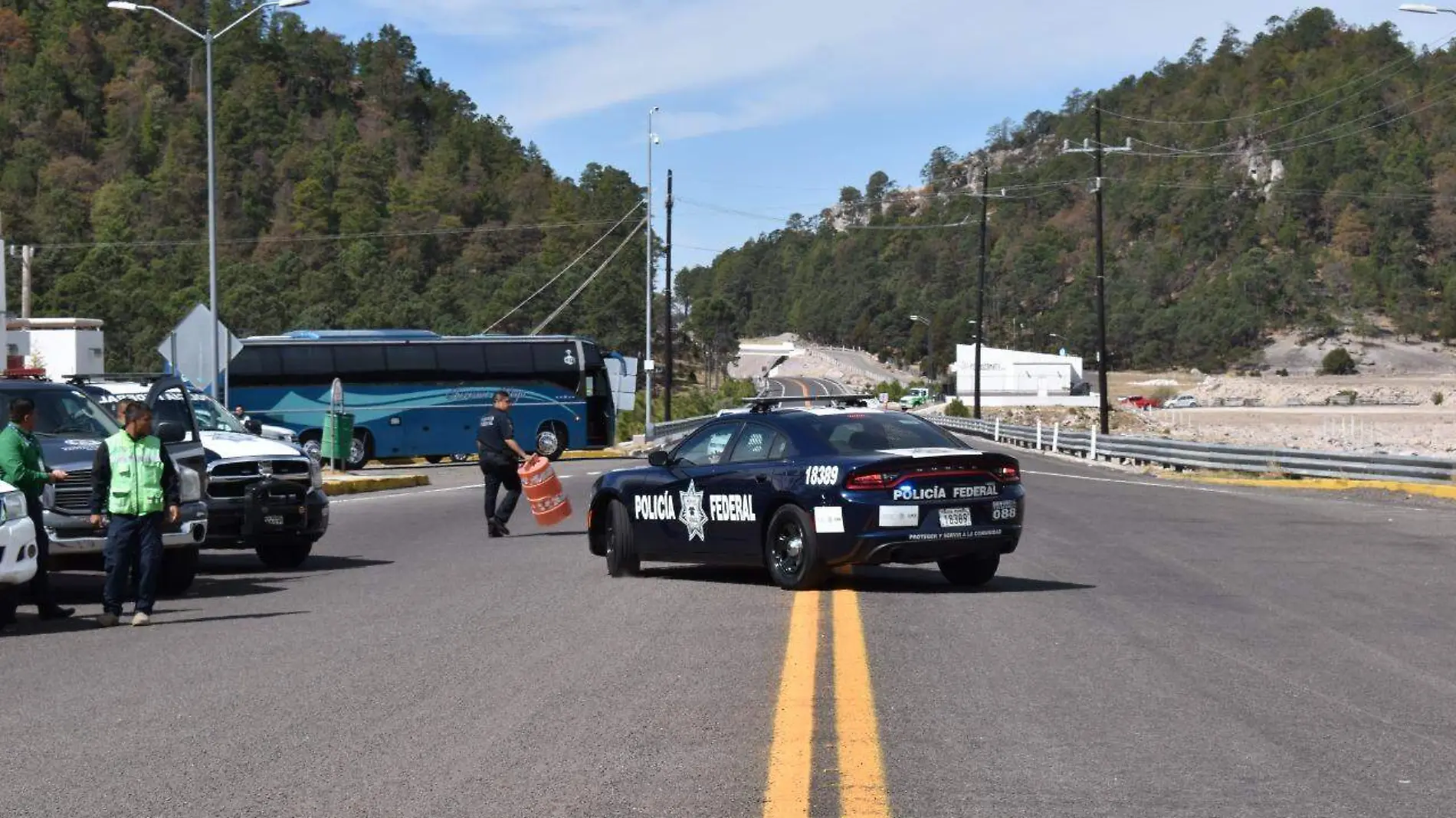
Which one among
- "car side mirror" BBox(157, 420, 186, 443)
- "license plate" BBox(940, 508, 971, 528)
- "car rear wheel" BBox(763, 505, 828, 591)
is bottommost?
"car rear wheel" BBox(763, 505, 828, 591)

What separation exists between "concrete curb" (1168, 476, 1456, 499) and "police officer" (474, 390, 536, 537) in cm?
1596

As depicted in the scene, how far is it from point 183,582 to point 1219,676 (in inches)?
385

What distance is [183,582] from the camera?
51.5 ft

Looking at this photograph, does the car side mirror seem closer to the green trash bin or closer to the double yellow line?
the double yellow line

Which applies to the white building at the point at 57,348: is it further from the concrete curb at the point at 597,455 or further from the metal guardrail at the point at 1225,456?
the metal guardrail at the point at 1225,456

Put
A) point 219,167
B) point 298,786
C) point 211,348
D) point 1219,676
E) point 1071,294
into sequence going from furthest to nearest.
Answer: point 1071,294 < point 219,167 < point 211,348 < point 1219,676 < point 298,786

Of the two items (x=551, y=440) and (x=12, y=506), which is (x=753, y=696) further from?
(x=551, y=440)

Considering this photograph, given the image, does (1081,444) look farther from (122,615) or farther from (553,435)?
(122,615)

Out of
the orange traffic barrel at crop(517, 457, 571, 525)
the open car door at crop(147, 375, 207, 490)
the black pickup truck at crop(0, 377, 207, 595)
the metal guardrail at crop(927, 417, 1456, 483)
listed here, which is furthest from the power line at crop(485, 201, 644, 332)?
the black pickup truck at crop(0, 377, 207, 595)

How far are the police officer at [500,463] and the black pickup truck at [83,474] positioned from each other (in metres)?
5.30

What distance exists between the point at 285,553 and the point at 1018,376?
12592cm

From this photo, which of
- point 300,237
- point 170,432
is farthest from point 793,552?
point 300,237

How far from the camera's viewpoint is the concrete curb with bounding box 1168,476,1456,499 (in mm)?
29250

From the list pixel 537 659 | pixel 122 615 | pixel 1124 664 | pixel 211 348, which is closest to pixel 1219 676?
pixel 1124 664
